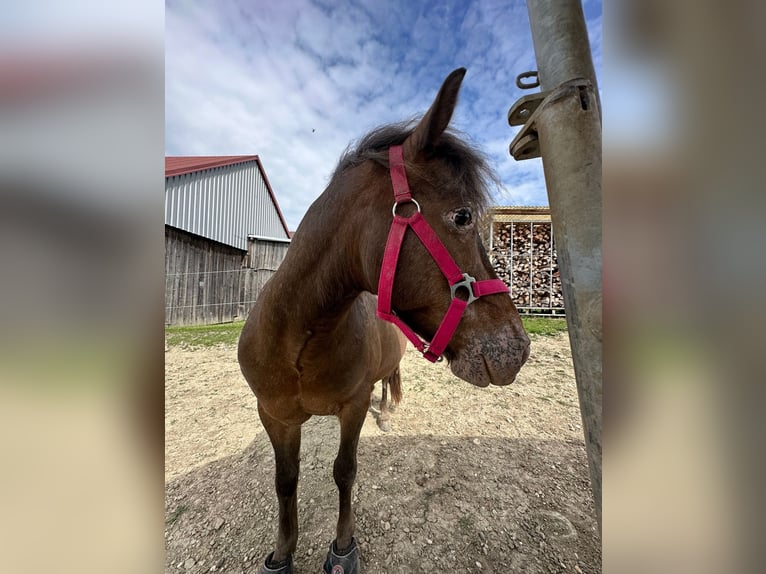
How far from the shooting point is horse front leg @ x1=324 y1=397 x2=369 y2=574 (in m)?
1.79

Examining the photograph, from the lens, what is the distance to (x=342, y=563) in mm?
1774

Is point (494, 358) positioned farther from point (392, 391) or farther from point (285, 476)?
point (392, 391)

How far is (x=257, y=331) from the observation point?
1.56m

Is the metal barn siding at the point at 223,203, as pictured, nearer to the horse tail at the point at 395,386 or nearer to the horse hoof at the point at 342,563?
the horse tail at the point at 395,386

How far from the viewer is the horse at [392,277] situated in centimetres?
109

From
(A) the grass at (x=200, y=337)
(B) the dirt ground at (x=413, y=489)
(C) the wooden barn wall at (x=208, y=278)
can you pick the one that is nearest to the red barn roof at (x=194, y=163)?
(C) the wooden barn wall at (x=208, y=278)

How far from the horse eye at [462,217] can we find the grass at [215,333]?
6807mm

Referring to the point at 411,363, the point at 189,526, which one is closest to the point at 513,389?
the point at 411,363

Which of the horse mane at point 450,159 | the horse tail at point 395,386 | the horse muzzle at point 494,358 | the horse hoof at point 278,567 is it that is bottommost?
the horse hoof at point 278,567

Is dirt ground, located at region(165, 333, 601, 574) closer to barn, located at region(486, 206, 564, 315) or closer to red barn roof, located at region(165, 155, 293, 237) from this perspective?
barn, located at region(486, 206, 564, 315)

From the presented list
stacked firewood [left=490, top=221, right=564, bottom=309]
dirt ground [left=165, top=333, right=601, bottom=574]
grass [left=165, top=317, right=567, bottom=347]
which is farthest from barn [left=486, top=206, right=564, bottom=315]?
dirt ground [left=165, top=333, right=601, bottom=574]

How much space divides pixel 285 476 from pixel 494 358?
1.58m
